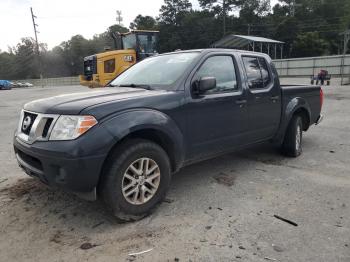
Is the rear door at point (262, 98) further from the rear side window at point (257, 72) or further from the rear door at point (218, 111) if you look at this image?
the rear door at point (218, 111)

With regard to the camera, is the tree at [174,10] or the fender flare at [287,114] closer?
the fender flare at [287,114]

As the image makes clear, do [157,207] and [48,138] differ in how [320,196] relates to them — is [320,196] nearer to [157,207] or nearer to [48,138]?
[157,207]

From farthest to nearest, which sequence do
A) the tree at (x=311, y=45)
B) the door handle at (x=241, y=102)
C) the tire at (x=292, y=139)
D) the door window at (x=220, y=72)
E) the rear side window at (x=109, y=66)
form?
the tree at (x=311, y=45), the rear side window at (x=109, y=66), the tire at (x=292, y=139), the door handle at (x=241, y=102), the door window at (x=220, y=72)

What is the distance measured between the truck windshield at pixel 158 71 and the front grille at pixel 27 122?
4.45ft

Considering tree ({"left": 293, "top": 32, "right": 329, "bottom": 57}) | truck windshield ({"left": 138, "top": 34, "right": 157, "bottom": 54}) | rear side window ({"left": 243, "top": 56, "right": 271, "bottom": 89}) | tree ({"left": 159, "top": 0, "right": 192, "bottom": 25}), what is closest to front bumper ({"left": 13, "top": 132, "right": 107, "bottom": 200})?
rear side window ({"left": 243, "top": 56, "right": 271, "bottom": 89})

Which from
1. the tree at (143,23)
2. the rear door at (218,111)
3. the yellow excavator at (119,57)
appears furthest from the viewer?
the tree at (143,23)

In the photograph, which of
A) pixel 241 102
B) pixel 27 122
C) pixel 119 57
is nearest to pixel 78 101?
pixel 27 122

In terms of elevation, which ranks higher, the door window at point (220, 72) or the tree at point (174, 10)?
the tree at point (174, 10)

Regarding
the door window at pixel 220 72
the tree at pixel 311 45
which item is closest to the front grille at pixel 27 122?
the door window at pixel 220 72

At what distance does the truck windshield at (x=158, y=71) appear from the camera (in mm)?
4069

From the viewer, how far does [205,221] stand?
3422 mm

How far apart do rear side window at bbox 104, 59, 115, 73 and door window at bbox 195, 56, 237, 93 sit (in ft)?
40.7

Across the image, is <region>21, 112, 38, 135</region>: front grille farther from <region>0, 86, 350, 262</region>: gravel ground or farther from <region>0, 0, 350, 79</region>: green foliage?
<region>0, 0, 350, 79</region>: green foliage

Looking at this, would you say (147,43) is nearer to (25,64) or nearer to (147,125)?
(147,125)
